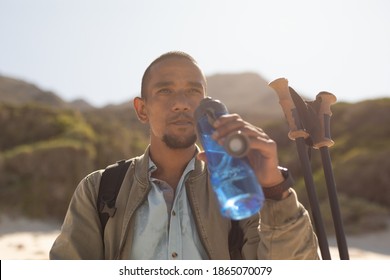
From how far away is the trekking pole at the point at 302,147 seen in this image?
175 centimetres

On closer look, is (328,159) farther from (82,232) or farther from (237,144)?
(82,232)

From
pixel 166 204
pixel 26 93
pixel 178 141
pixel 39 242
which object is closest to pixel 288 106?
pixel 178 141

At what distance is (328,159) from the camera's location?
1885mm

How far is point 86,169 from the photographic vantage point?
15.1 meters

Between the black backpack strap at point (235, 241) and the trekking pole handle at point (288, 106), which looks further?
the black backpack strap at point (235, 241)

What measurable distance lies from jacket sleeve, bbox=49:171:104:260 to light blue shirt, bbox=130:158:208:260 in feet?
0.68

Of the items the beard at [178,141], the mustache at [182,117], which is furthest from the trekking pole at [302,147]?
the beard at [178,141]

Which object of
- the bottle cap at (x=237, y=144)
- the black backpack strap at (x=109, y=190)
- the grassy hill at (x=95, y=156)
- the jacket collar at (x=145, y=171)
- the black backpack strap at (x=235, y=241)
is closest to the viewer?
the bottle cap at (x=237, y=144)

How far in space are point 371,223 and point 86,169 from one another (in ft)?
29.5

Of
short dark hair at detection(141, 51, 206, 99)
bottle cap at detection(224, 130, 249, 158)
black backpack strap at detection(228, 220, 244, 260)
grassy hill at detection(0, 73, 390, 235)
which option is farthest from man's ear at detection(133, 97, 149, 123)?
grassy hill at detection(0, 73, 390, 235)

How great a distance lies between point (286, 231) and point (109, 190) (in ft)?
3.41

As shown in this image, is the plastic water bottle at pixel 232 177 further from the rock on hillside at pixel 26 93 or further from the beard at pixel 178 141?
the rock on hillside at pixel 26 93

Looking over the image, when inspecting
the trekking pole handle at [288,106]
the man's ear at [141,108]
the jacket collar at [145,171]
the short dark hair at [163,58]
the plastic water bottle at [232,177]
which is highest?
the short dark hair at [163,58]

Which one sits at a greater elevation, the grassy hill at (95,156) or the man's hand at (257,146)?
the grassy hill at (95,156)
